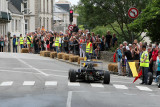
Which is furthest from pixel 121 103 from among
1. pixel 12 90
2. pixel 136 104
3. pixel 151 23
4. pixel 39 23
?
pixel 39 23

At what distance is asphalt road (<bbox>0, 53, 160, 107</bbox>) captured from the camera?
17531 millimetres

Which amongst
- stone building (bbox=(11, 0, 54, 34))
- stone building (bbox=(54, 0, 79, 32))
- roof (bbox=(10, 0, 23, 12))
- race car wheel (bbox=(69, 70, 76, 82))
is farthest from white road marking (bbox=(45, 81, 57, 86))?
stone building (bbox=(54, 0, 79, 32))

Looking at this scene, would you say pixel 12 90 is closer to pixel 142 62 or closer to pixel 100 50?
pixel 142 62

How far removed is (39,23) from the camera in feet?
324

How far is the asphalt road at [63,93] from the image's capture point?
57.5ft

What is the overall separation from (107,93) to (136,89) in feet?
8.93

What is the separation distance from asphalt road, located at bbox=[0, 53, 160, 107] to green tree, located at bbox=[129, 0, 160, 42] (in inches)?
140

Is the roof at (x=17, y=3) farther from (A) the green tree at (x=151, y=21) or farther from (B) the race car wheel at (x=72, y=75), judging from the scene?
(B) the race car wheel at (x=72, y=75)

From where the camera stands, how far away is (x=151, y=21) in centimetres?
3066

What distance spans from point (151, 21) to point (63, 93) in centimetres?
1181

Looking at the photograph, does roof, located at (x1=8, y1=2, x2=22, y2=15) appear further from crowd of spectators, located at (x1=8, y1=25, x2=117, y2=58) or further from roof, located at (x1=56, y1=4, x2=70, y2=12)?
roof, located at (x1=56, y1=4, x2=70, y2=12)

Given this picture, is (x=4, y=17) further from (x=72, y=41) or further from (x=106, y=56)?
(x=106, y=56)

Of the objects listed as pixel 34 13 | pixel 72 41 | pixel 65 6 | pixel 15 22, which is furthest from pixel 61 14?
pixel 72 41

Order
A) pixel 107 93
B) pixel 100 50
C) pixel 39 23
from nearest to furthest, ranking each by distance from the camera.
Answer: pixel 107 93, pixel 100 50, pixel 39 23
